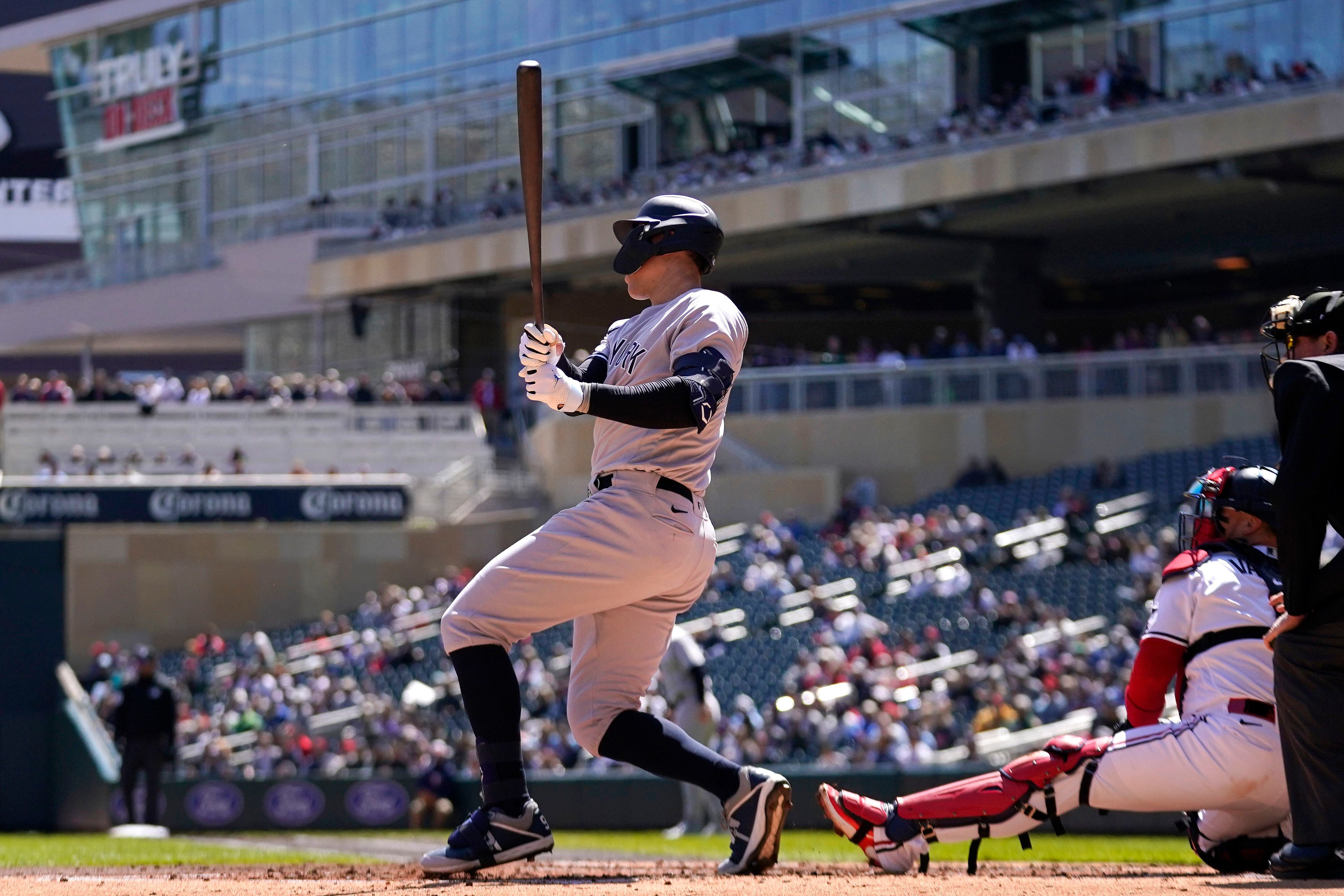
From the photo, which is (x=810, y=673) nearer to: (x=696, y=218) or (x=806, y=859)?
(x=806, y=859)

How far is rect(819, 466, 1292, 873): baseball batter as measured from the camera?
517 cm

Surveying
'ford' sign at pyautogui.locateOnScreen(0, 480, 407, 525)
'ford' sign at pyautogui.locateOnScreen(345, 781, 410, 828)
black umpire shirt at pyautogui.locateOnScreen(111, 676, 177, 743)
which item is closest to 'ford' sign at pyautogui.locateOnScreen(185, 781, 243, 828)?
'ford' sign at pyautogui.locateOnScreen(345, 781, 410, 828)

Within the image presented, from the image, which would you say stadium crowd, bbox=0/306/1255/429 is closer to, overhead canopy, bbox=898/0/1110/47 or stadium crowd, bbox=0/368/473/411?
stadium crowd, bbox=0/368/473/411

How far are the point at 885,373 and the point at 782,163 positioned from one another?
24.3ft

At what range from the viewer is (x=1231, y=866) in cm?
539

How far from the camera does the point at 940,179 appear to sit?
32.2 metres

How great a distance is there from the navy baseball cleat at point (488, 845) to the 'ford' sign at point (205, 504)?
24103 mm

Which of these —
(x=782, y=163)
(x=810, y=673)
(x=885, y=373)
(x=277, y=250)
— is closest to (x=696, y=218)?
(x=810, y=673)

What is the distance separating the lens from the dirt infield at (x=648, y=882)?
14.7 ft

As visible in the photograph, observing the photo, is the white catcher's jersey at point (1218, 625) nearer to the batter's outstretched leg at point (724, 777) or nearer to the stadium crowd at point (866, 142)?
the batter's outstretched leg at point (724, 777)

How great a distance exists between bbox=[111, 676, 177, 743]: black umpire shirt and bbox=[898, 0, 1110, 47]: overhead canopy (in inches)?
979

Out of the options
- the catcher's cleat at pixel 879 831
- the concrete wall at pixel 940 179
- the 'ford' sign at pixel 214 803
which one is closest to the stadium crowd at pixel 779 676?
the 'ford' sign at pixel 214 803

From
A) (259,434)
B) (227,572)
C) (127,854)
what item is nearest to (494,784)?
(127,854)

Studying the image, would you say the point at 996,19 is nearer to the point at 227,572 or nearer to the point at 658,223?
the point at 227,572
